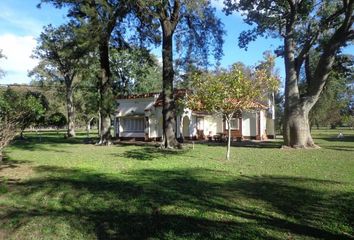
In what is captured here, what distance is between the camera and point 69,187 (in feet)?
38.5

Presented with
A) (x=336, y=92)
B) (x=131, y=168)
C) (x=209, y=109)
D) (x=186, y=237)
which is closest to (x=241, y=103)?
(x=209, y=109)

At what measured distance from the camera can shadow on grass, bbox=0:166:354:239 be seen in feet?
23.6

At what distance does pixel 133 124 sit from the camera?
44.8 metres

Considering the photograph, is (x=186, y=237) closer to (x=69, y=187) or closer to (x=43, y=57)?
(x=69, y=187)

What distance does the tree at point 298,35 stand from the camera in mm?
26578

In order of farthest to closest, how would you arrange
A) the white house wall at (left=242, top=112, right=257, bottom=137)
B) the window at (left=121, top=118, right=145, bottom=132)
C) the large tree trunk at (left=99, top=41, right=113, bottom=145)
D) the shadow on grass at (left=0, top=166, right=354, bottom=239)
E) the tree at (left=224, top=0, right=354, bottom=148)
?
the window at (left=121, top=118, right=145, bottom=132) < the white house wall at (left=242, top=112, right=257, bottom=137) < the large tree trunk at (left=99, top=41, right=113, bottom=145) < the tree at (left=224, top=0, right=354, bottom=148) < the shadow on grass at (left=0, top=166, right=354, bottom=239)

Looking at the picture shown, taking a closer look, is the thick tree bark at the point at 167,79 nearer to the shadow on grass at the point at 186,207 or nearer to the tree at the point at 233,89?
the tree at the point at 233,89

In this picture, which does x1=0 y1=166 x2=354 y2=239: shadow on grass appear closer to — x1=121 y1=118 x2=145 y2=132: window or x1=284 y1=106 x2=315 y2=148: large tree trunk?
x1=284 y1=106 x2=315 y2=148: large tree trunk

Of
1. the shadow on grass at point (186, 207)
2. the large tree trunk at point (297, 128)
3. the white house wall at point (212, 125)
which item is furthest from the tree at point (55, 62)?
the shadow on grass at point (186, 207)

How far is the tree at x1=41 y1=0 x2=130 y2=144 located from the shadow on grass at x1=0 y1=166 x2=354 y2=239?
728 inches

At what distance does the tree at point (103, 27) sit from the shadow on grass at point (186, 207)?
1850 cm

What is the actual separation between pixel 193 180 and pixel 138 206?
3.96m

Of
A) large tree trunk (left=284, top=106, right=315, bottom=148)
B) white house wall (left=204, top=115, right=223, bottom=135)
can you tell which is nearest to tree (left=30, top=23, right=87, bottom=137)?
white house wall (left=204, top=115, right=223, bottom=135)

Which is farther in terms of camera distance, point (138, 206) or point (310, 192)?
point (310, 192)
